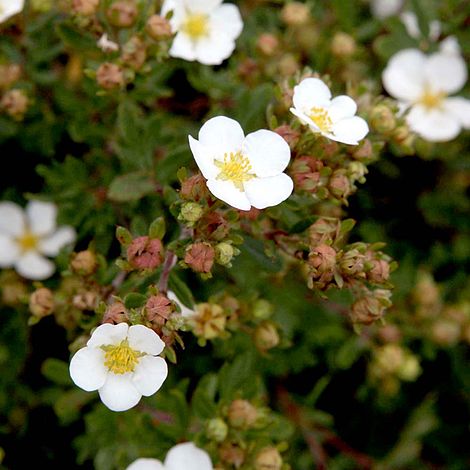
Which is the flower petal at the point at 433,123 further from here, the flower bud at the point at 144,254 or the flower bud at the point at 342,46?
the flower bud at the point at 144,254

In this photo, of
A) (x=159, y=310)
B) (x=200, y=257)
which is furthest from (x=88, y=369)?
(x=200, y=257)

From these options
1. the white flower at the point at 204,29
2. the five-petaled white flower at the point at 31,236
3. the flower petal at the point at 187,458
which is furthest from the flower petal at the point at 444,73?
the flower petal at the point at 187,458

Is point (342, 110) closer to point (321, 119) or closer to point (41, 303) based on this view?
point (321, 119)

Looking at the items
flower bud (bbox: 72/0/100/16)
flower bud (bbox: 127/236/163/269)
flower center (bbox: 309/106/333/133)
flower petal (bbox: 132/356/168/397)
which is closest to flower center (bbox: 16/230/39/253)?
flower bud (bbox: 72/0/100/16)

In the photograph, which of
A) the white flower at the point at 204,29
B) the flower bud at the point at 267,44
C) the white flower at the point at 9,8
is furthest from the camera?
the flower bud at the point at 267,44

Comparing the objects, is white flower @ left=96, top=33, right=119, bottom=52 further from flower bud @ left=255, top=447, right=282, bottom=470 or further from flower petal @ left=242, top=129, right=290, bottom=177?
flower bud @ left=255, top=447, right=282, bottom=470
